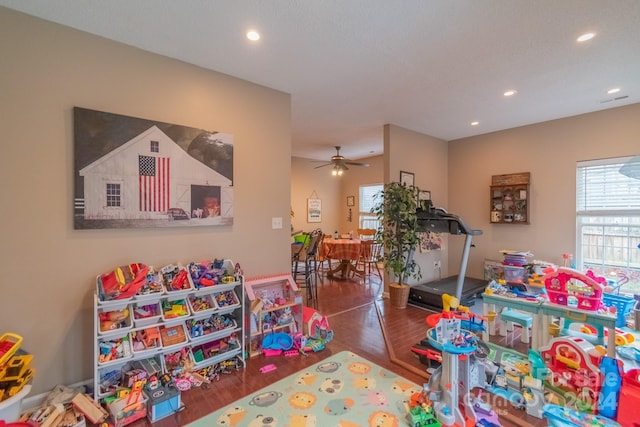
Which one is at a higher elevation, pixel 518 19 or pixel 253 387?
pixel 518 19

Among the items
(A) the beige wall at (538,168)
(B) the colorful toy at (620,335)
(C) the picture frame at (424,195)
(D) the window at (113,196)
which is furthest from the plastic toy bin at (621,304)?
(D) the window at (113,196)

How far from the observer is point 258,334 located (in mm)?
2668

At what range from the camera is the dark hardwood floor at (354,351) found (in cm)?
194

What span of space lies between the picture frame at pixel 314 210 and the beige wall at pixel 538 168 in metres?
3.54

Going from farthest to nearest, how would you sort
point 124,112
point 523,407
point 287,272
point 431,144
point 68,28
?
point 431,144 < point 287,272 < point 124,112 < point 68,28 < point 523,407

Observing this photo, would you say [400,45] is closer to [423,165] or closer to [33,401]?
[423,165]

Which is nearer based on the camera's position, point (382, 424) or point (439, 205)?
point (382, 424)

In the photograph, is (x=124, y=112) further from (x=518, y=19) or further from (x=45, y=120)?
(x=518, y=19)

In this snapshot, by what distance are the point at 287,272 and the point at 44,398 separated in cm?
214

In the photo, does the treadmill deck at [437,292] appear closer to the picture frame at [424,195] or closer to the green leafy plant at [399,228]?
the green leafy plant at [399,228]

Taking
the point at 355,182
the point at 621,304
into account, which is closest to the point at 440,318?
the point at 621,304

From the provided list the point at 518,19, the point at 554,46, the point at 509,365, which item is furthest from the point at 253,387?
the point at 554,46

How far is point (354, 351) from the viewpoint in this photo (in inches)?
109

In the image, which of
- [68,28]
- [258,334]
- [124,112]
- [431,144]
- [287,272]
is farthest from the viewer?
[431,144]
